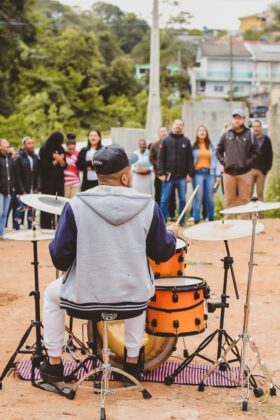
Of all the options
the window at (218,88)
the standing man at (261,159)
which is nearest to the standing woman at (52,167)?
the standing man at (261,159)

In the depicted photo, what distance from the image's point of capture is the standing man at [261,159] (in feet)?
44.8

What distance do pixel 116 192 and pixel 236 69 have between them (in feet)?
277

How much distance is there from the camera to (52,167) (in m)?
12.3

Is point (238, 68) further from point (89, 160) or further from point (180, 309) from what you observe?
point (180, 309)

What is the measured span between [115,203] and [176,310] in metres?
1.03

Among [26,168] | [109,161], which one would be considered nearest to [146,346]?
[109,161]

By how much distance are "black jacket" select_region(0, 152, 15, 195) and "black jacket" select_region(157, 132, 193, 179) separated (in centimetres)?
260

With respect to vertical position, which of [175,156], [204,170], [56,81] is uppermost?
[56,81]

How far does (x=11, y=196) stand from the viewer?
43.9ft

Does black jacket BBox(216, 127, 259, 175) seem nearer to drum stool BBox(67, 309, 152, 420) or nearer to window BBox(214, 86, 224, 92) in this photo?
drum stool BBox(67, 309, 152, 420)

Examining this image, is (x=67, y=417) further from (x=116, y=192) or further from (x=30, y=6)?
(x=30, y=6)

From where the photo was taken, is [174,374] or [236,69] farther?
[236,69]

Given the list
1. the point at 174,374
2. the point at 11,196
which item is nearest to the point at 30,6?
the point at 11,196

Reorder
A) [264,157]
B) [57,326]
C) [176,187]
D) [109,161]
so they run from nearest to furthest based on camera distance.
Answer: [109,161] < [57,326] < [176,187] < [264,157]
